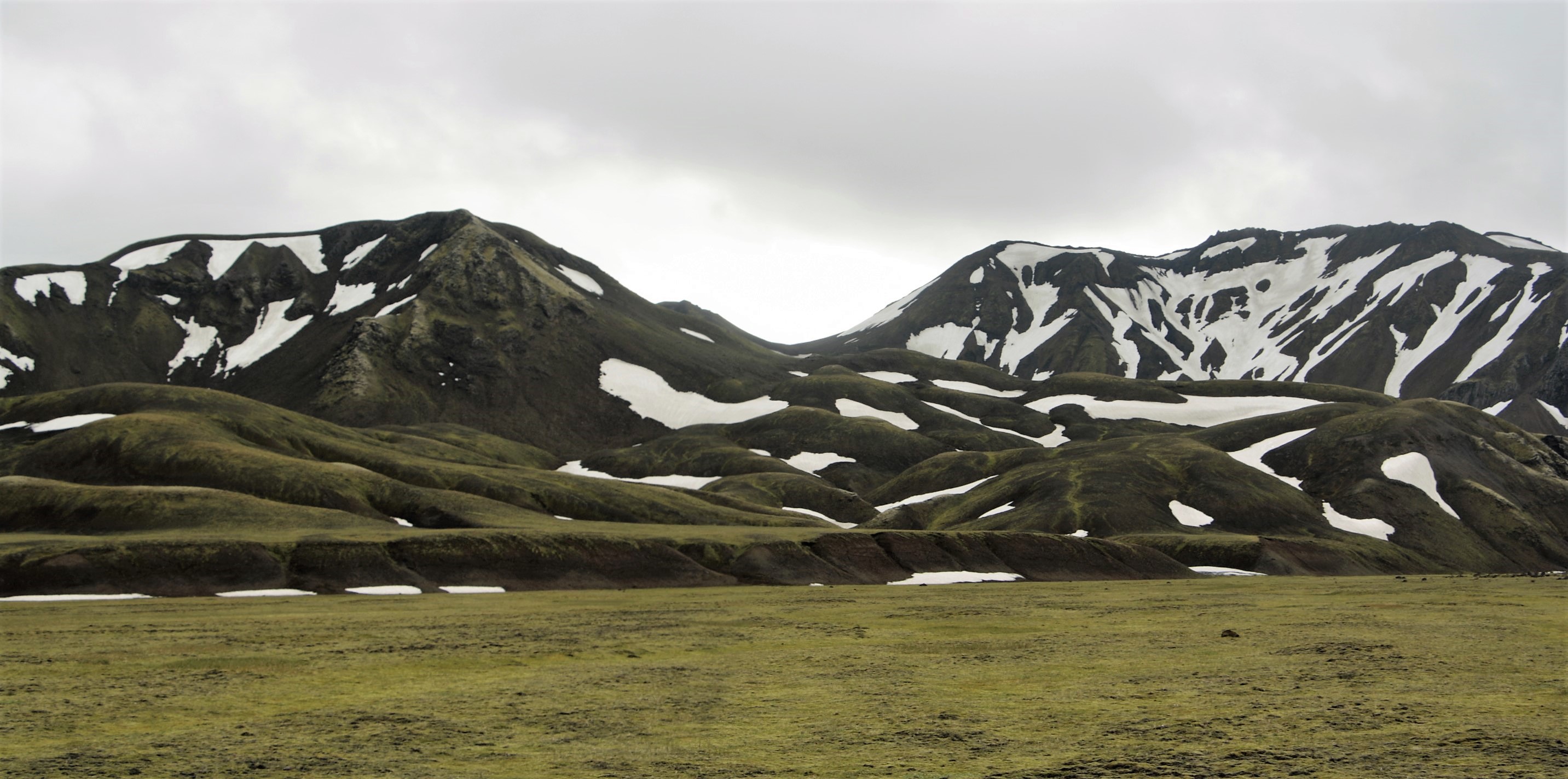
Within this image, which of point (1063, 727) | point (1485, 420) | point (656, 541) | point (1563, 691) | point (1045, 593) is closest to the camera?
point (1063, 727)

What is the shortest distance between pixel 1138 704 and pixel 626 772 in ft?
43.0

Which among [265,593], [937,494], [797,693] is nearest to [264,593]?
[265,593]

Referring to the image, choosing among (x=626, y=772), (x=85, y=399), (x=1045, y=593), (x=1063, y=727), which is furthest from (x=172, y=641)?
(x=85, y=399)

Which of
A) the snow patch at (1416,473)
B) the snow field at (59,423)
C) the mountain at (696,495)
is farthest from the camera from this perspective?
the snow patch at (1416,473)

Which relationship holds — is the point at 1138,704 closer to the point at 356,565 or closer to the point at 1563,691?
the point at 1563,691

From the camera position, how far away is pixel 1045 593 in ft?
229

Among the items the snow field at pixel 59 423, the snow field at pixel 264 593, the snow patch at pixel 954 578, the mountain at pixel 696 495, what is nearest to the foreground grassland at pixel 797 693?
the snow field at pixel 264 593

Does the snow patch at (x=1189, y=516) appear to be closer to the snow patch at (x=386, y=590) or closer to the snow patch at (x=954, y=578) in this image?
the snow patch at (x=954, y=578)

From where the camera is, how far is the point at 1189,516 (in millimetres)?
124875

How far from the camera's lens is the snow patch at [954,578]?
275ft

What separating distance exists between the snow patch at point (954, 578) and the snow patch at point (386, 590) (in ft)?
114

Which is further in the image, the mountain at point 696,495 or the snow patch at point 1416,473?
the snow patch at point 1416,473

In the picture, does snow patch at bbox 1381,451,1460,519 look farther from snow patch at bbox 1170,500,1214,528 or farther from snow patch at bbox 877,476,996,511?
snow patch at bbox 877,476,996,511

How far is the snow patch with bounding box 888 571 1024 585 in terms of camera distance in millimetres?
83812
